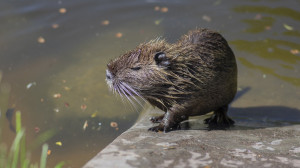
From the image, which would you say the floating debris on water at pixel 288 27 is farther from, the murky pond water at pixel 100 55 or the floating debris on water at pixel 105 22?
the floating debris on water at pixel 105 22

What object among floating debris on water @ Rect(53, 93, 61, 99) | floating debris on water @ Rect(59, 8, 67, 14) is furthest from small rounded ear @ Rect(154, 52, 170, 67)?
floating debris on water @ Rect(59, 8, 67, 14)

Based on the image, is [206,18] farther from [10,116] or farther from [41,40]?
[10,116]

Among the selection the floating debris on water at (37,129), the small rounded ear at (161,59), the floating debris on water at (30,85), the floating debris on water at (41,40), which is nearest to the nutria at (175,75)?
the small rounded ear at (161,59)

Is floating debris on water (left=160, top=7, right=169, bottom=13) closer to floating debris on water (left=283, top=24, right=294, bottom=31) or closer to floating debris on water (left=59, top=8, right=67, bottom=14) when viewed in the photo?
floating debris on water (left=59, top=8, right=67, bottom=14)

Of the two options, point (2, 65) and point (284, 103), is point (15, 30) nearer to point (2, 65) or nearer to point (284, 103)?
point (2, 65)

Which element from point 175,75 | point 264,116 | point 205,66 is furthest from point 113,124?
point 264,116

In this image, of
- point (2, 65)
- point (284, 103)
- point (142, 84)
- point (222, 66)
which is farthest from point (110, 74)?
point (2, 65)
